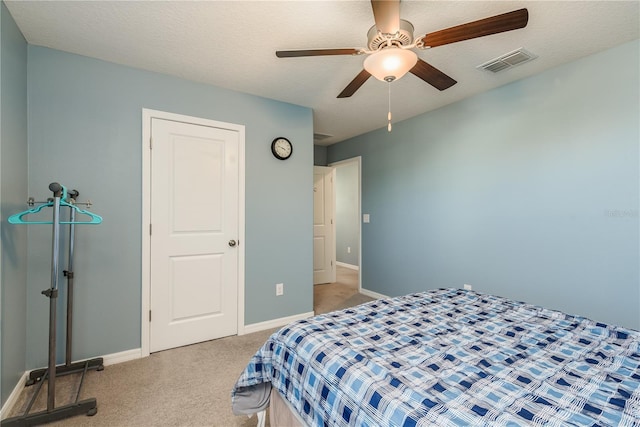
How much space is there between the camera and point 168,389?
2.03m

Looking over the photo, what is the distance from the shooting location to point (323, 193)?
16.7ft

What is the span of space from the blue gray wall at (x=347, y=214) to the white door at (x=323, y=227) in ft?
4.53

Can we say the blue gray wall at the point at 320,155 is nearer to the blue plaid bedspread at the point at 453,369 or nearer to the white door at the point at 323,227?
the white door at the point at 323,227

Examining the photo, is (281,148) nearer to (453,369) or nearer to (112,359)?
(112,359)

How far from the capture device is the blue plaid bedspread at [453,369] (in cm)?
86

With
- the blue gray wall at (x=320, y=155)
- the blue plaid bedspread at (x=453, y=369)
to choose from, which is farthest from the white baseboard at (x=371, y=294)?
the blue plaid bedspread at (x=453, y=369)

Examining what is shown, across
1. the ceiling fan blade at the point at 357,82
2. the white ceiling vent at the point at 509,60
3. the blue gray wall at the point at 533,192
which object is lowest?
the blue gray wall at the point at 533,192

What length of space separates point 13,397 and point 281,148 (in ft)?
9.00

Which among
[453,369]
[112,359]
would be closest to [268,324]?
[112,359]

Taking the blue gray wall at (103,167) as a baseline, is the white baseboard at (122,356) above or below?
below

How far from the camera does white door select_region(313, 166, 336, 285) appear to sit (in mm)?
4996

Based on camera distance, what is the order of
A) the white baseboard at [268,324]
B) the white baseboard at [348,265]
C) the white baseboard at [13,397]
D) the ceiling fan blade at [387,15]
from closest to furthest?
the ceiling fan blade at [387,15] < the white baseboard at [13,397] < the white baseboard at [268,324] < the white baseboard at [348,265]

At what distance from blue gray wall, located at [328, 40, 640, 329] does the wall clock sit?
1547 mm

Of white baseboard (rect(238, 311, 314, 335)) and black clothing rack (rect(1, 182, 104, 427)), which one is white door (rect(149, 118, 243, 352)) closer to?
white baseboard (rect(238, 311, 314, 335))
